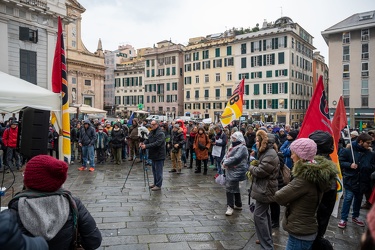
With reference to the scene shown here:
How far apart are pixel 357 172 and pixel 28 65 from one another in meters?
23.1

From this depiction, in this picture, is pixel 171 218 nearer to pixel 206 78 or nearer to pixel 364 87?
pixel 364 87

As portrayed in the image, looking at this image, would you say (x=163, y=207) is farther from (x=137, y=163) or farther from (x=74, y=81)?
(x=74, y=81)

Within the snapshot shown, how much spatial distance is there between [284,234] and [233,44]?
5020 cm

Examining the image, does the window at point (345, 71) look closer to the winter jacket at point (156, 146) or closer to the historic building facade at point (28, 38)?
the historic building facade at point (28, 38)

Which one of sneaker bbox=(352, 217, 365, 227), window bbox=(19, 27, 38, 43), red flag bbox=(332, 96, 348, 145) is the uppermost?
A: window bbox=(19, 27, 38, 43)

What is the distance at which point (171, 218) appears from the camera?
5938mm

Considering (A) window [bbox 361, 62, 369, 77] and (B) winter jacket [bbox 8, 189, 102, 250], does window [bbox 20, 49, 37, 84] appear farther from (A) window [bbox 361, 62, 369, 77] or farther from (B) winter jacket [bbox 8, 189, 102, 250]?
(A) window [bbox 361, 62, 369, 77]

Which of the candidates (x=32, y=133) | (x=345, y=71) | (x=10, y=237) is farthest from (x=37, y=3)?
(x=345, y=71)

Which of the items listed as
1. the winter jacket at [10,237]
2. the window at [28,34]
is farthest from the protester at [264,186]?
the window at [28,34]

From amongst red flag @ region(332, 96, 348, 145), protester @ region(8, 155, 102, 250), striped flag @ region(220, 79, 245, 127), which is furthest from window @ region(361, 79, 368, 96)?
protester @ region(8, 155, 102, 250)

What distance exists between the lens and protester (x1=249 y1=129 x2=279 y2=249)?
4.38 meters

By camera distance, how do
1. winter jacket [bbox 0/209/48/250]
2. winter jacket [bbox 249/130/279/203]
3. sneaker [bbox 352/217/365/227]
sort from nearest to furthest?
winter jacket [bbox 0/209/48/250] → winter jacket [bbox 249/130/279/203] → sneaker [bbox 352/217/365/227]

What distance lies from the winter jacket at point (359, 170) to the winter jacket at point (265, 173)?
2.07 meters

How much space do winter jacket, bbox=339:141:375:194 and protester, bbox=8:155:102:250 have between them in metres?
4.95
